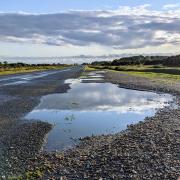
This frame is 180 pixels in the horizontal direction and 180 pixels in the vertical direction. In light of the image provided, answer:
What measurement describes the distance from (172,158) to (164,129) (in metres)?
5.22

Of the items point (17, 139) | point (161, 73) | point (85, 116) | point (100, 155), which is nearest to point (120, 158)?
point (100, 155)

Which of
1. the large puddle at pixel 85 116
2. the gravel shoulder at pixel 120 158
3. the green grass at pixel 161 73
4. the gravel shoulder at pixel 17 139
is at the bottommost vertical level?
the green grass at pixel 161 73

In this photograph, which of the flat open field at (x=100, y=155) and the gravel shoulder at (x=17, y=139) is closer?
the flat open field at (x=100, y=155)

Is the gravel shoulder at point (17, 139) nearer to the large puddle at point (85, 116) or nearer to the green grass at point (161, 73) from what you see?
the large puddle at point (85, 116)

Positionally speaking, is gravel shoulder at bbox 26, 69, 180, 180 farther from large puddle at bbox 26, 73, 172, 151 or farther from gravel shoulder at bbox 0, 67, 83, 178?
large puddle at bbox 26, 73, 172, 151

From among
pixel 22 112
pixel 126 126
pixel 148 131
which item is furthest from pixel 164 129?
pixel 22 112

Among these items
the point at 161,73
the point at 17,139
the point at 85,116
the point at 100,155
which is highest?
the point at 100,155

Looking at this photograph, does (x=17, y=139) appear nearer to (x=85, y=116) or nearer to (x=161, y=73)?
(x=85, y=116)

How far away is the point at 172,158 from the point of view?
12211 millimetres

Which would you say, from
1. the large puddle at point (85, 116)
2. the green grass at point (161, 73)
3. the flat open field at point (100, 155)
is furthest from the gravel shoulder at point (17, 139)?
the green grass at point (161, 73)

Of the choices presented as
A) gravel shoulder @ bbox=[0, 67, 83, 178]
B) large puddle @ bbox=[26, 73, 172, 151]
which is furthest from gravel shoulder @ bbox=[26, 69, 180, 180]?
large puddle @ bbox=[26, 73, 172, 151]

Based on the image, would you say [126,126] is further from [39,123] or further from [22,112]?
[22,112]

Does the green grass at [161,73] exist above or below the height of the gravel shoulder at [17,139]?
below

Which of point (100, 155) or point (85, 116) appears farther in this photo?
point (85, 116)
